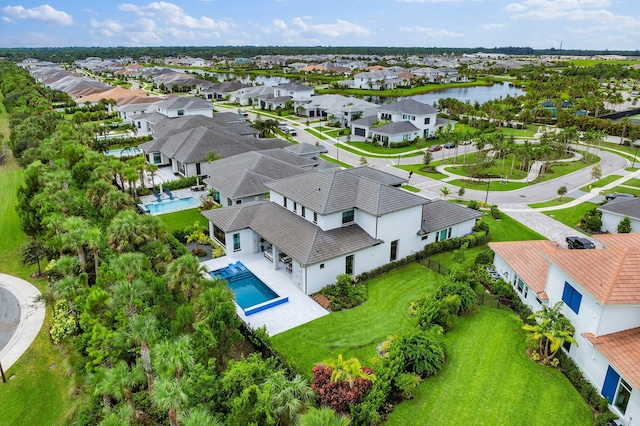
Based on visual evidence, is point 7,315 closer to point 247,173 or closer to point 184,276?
point 184,276

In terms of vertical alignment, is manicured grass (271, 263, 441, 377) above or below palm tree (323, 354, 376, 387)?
below

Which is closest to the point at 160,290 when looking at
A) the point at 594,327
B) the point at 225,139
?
the point at 594,327

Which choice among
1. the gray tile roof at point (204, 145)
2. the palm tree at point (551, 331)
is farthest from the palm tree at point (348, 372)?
the gray tile roof at point (204, 145)

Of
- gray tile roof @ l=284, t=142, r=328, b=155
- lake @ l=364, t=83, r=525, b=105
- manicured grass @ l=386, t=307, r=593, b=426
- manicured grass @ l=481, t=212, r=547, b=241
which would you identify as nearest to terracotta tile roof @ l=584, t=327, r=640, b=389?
manicured grass @ l=386, t=307, r=593, b=426

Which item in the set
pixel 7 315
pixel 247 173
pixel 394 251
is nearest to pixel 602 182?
pixel 394 251

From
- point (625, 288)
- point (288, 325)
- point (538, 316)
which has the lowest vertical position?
point (288, 325)

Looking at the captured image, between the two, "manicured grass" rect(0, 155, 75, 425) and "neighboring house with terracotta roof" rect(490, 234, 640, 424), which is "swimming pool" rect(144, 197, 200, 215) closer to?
"manicured grass" rect(0, 155, 75, 425)

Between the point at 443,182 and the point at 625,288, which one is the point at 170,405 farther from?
the point at 443,182
